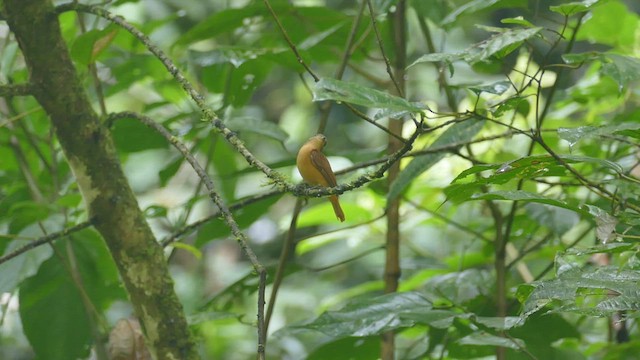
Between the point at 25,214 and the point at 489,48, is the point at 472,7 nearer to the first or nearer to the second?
the point at 489,48

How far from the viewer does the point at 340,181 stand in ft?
4.85

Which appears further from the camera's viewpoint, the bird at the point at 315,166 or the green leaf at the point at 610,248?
the bird at the point at 315,166

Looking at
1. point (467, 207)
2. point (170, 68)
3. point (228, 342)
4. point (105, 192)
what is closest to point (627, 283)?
point (170, 68)

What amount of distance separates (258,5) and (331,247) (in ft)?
9.09

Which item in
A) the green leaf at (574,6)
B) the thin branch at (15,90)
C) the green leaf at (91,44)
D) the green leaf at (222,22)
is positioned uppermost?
the green leaf at (222,22)

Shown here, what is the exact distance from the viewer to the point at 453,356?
1284mm

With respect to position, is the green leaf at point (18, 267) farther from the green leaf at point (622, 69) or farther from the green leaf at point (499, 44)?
the green leaf at point (622, 69)

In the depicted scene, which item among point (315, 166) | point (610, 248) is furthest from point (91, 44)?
point (610, 248)

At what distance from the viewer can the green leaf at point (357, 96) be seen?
2.53 ft

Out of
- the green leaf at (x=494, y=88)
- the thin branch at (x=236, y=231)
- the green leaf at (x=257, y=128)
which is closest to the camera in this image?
the thin branch at (x=236, y=231)

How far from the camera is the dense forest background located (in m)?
0.89

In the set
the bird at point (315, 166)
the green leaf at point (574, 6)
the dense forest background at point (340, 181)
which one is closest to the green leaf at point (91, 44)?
the dense forest background at point (340, 181)

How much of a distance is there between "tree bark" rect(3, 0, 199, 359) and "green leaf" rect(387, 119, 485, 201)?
Answer: 0.33 metres

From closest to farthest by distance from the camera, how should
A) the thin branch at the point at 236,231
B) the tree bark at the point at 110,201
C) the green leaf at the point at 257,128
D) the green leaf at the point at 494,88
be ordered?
the thin branch at the point at 236,231, the green leaf at the point at 494,88, the tree bark at the point at 110,201, the green leaf at the point at 257,128
